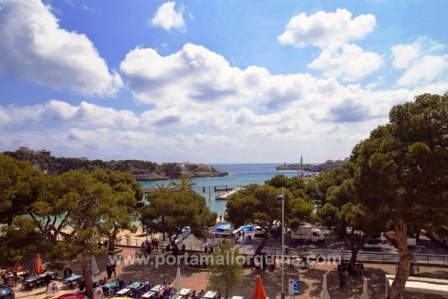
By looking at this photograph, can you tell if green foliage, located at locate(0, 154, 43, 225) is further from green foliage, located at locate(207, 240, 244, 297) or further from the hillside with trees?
the hillside with trees

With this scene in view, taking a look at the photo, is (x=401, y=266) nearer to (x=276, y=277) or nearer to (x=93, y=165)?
(x=276, y=277)

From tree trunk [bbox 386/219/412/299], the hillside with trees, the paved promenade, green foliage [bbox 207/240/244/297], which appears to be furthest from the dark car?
the hillside with trees

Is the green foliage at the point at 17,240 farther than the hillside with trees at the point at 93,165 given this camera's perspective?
No

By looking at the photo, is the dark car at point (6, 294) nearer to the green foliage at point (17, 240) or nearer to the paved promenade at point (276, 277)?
the paved promenade at point (276, 277)

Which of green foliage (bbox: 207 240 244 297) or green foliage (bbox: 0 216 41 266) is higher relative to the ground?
green foliage (bbox: 0 216 41 266)

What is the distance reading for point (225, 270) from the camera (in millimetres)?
14961

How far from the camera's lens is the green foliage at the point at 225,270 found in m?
14.9

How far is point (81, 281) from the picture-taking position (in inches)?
687

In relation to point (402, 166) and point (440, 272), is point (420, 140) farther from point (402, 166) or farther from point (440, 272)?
point (440, 272)

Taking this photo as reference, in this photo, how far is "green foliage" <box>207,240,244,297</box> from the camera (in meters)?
14.9

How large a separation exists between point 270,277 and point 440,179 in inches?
432

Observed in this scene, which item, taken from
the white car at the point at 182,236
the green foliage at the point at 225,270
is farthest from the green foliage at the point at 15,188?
the green foliage at the point at 225,270

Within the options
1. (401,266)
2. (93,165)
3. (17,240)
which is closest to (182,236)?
(17,240)

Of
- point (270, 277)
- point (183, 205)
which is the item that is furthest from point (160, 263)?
point (270, 277)
